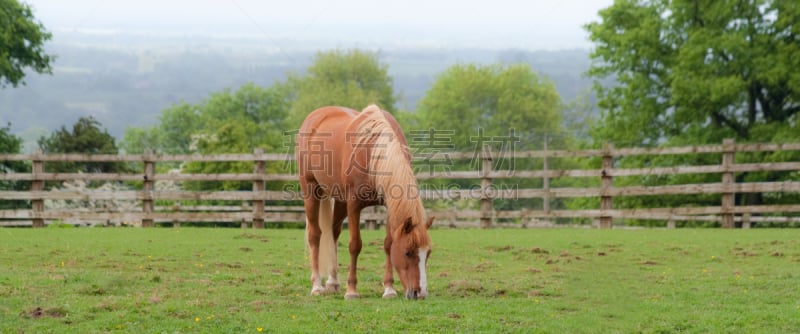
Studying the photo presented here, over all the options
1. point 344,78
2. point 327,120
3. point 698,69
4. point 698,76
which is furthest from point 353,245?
point 344,78

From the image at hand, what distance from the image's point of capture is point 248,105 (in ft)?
185

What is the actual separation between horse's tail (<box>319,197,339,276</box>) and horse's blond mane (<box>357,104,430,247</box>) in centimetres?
107

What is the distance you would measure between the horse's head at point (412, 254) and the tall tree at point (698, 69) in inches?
633

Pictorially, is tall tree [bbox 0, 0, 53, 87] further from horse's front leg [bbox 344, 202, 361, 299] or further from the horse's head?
the horse's head

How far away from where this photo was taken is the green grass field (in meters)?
5.14

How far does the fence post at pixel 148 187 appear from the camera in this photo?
45.1ft

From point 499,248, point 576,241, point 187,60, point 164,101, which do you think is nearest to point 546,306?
point 499,248

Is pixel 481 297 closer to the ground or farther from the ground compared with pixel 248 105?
closer to the ground

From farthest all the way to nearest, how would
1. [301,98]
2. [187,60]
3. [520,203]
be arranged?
[187,60], [301,98], [520,203]

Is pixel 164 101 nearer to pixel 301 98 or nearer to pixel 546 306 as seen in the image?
pixel 301 98

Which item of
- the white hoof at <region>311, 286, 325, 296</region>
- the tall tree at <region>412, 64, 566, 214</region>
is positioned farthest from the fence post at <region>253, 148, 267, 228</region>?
the tall tree at <region>412, 64, 566, 214</region>

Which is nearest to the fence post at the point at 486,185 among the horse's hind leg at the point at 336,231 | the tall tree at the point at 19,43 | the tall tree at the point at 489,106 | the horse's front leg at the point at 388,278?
the horse's hind leg at the point at 336,231

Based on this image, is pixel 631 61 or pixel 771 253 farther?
pixel 631 61

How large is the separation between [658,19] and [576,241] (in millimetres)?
13115
